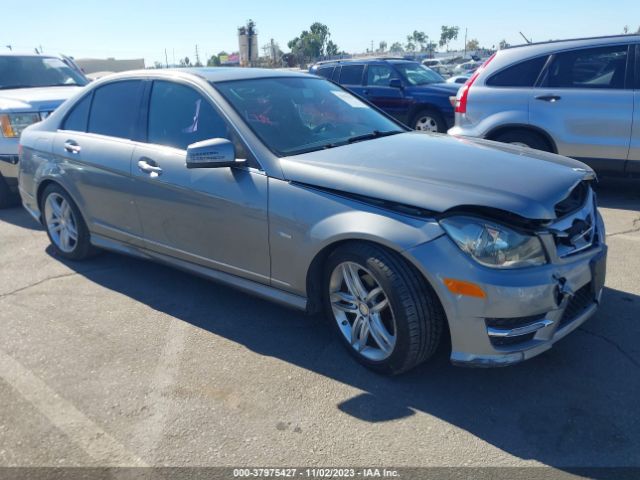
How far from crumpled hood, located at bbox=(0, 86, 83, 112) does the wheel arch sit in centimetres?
501

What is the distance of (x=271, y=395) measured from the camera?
3.07 m

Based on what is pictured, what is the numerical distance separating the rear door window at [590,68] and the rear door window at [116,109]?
466 cm

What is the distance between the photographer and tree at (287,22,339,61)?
279ft

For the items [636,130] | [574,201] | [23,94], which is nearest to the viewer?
[574,201]

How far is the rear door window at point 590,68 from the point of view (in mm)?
6293

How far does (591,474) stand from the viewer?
7.90ft

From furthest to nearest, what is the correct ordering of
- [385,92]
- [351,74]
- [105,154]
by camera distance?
1. [351,74]
2. [385,92]
3. [105,154]

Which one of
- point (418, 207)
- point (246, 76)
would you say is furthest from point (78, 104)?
point (418, 207)

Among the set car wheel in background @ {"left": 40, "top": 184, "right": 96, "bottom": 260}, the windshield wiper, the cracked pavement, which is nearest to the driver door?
the cracked pavement

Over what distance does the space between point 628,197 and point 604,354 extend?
164 inches

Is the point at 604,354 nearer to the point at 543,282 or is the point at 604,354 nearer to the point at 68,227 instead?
the point at 543,282

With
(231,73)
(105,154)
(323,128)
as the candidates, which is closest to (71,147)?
(105,154)

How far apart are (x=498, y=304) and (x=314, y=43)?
294ft

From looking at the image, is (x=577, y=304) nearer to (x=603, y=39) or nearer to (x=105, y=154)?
(x=105, y=154)
